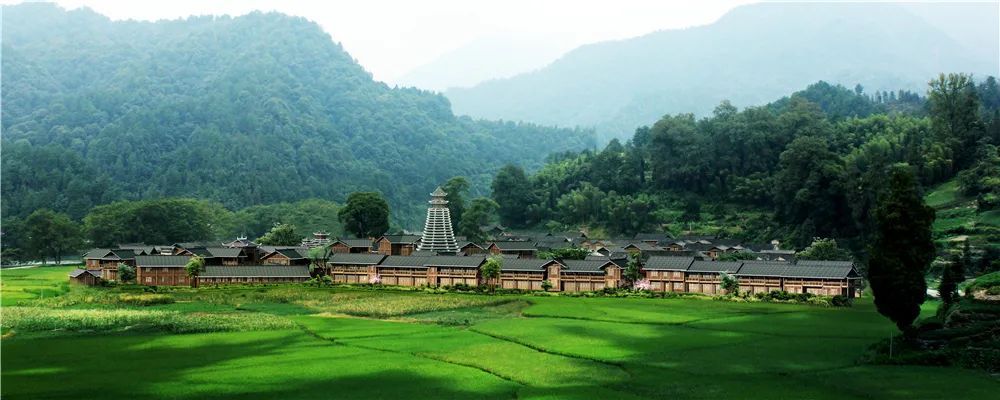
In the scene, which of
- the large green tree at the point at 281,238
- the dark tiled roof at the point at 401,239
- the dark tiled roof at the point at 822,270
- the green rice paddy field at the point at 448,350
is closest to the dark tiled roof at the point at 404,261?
the green rice paddy field at the point at 448,350

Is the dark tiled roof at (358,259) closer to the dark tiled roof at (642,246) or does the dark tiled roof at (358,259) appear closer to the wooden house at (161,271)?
the wooden house at (161,271)

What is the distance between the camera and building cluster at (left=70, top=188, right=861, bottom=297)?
2753 inches

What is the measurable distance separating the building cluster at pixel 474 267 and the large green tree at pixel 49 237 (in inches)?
814

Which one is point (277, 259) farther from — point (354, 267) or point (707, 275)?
point (707, 275)

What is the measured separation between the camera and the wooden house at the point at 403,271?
269 ft

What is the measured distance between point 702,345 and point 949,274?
15879 mm

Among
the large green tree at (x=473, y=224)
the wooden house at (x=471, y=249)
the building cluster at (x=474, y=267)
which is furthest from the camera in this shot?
the large green tree at (x=473, y=224)

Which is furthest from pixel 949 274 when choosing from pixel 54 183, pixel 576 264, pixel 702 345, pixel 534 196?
pixel 54 183

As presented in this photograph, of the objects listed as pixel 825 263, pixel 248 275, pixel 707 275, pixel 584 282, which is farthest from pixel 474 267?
pixel 825 263

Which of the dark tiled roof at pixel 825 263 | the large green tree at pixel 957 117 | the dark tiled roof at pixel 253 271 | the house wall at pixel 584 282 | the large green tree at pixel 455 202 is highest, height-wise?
the large green tree at pixel 957 117

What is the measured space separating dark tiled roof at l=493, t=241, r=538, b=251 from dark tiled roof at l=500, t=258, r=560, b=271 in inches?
714

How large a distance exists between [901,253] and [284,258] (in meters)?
60.3

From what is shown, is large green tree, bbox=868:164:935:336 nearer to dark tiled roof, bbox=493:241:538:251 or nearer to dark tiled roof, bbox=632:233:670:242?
dark tiled roof, bbox=493:241:538:251

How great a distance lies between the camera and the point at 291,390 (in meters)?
34.2
